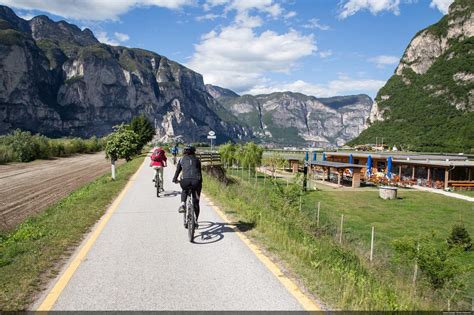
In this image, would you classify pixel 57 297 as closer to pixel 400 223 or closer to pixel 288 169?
pixel 400 223

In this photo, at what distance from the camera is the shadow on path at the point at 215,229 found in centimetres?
787

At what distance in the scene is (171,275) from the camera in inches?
218

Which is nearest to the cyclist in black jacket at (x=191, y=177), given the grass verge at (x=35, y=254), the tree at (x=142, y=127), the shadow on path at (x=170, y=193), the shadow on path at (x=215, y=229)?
the shadow on path at (x=215, y=229)

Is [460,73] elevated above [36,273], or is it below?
above

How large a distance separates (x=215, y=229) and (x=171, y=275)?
3338 mm

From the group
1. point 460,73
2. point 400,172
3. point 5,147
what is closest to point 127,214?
point 400,172

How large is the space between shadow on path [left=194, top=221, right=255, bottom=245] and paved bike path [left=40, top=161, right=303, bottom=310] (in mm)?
21

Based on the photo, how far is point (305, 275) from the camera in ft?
18.3

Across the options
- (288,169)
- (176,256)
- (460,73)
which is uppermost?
(460,73)

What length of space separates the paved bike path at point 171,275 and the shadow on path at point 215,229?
21mm

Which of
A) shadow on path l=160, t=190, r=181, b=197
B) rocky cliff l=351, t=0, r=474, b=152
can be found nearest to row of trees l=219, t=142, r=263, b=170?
shadow on path l=160, t=190, r=181, b=197

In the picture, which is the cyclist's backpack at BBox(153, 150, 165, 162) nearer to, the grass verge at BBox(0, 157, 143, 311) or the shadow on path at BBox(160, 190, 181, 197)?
the shadow on path at BBox(160, 190, 181, 197)

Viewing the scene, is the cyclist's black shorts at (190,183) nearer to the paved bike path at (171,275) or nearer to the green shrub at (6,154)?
the paved bike path at (171,275)

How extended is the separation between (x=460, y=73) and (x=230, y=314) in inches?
7694
